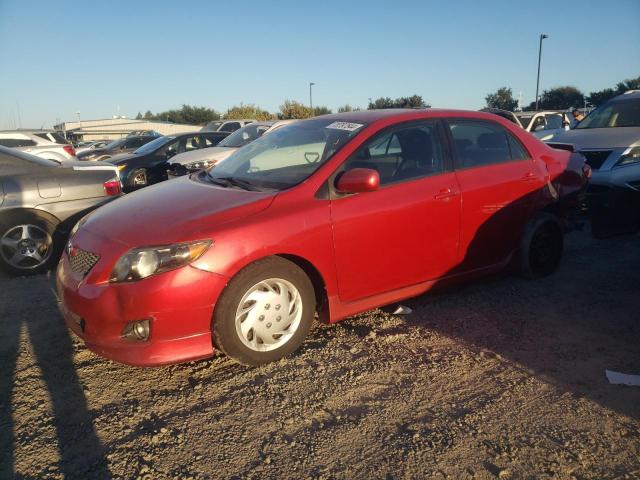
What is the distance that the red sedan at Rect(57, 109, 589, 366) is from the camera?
9.37 feet

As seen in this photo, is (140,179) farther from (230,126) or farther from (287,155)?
(287,155)

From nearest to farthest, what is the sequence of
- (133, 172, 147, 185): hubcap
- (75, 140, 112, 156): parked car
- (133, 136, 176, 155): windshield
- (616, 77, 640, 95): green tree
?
(133, 172, 147, 185): hubcap < (133, 136, 176, 155): windshield < (75, 140, 112, 156): parked car < (616, 77, 640, 95): green tree

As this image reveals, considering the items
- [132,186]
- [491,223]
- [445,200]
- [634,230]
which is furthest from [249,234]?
[132,186]

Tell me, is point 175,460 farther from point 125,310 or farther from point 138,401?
point 125,310

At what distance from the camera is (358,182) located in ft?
10.7

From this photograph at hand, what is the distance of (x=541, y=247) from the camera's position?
4.63 m

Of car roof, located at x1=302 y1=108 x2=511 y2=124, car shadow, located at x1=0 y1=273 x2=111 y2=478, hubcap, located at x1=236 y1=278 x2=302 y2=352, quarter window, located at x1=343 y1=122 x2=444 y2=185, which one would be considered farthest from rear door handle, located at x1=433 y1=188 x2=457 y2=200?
car shadow, located at x1=0 y1=273 x2=111 y2=478

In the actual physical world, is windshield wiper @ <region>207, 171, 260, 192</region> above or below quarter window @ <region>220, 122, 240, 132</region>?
below

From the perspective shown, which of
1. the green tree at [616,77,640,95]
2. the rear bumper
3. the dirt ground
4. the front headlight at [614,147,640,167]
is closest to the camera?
the dirt ground

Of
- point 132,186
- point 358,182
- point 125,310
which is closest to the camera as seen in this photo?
point 125,310

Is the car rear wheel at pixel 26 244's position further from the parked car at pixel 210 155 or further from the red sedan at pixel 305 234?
the parked car at pixel 210 155

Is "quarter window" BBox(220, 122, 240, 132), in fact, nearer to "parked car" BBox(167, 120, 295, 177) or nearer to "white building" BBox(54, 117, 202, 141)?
"parked car" BBox(167, 120, 295, 177)

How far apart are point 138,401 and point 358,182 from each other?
188 centimetres

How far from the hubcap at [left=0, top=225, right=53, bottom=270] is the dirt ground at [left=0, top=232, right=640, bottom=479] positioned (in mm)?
1373
